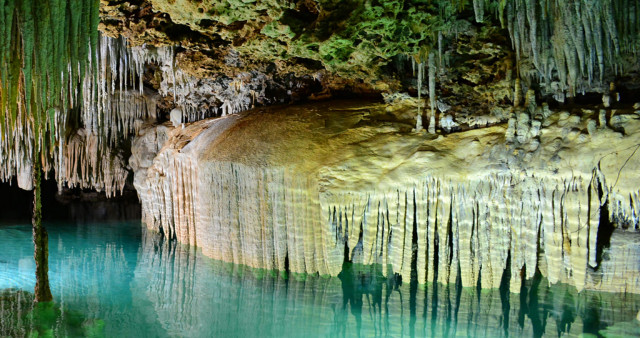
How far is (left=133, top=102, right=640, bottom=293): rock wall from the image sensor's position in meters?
5.48

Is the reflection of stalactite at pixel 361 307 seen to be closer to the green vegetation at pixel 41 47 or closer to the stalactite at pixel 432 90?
the stalactite at pixel 432 90

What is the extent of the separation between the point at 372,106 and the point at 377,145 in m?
1.05

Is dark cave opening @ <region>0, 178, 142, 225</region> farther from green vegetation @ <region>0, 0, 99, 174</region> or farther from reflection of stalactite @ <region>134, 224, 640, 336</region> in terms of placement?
green vegetation @ <region>0, 0, 99, 174</region>

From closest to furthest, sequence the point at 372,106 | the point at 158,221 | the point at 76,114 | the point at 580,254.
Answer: the point at 580,254
the point at 372,106
the point at 158,221
the point at 76,114

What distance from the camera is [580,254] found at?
18.1 feet

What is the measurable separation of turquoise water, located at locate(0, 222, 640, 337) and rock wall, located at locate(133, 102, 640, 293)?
11.5 inches

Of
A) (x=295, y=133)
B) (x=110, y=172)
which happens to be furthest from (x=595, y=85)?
(x=110, y=172)

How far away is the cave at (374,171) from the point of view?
211 inches

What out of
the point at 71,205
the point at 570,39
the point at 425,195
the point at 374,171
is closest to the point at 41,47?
the point at 374,171

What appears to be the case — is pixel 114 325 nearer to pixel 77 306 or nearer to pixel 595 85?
pixel 77 306

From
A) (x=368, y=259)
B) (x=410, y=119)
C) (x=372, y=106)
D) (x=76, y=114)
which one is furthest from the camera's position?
(x=76, y=114)

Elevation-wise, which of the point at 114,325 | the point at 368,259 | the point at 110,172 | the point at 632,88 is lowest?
the point at 114,325

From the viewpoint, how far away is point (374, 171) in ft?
22.7

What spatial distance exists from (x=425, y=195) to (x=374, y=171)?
84 cm
